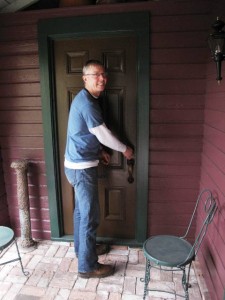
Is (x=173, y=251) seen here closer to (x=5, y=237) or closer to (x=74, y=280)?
(x=74, y=280)

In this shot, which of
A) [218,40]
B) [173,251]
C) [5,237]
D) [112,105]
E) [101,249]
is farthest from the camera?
[101,249]

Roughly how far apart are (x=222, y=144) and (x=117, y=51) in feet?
4.23

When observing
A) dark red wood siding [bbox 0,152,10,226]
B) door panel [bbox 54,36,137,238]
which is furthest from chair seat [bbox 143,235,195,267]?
dark red wood siding [bbox 0,152,10,226]

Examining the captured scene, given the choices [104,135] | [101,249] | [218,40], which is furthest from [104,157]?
[218,40]

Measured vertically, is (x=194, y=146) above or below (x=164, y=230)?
above

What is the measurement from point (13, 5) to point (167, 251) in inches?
100

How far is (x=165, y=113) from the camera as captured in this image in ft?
7.99

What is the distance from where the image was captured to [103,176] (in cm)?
270

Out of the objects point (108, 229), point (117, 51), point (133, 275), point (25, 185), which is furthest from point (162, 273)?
point (117, 51)

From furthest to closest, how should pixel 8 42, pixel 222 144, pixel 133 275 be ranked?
1. pixel 8 42
2. pixel 133 275
3. pixel 222 144

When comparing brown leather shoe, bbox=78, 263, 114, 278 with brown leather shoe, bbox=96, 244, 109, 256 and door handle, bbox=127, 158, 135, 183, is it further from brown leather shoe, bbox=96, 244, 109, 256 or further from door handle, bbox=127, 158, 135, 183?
door handle, bbox=127, 158, 135, 183

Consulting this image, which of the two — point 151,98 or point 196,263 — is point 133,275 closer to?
point 196,263

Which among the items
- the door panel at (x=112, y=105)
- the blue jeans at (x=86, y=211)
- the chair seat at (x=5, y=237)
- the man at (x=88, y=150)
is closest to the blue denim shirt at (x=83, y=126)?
the man at (x=88, y=150)

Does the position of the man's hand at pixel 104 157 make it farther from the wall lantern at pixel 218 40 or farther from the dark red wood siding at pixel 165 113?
the wall lantern at pixel 218 40
